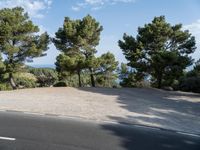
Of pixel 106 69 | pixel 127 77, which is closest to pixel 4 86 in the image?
pixel 106 69

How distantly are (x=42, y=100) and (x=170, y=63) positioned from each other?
11.3 meters

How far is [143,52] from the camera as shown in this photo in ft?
87.8

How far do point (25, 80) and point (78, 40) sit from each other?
231 inches

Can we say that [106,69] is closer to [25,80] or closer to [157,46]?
[157,46]

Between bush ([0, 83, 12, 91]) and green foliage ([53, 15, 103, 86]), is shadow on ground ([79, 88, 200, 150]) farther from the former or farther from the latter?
bush ([0, 83, 12, 91])

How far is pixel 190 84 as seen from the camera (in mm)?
27812

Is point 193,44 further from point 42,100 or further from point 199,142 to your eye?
point 199,142

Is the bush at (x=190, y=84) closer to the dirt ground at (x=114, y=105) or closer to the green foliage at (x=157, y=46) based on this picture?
the green foliage at (x=157, y=46)

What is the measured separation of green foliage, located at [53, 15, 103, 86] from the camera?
89.6 feet

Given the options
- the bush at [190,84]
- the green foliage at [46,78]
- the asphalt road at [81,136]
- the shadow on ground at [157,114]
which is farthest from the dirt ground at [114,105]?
the green foliage at [46,78]

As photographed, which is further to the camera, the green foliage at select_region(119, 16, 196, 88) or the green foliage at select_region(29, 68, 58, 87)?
the green foliage at select_region(29, 68, 58, 87)

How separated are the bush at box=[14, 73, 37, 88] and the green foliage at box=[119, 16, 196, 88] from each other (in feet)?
27.7

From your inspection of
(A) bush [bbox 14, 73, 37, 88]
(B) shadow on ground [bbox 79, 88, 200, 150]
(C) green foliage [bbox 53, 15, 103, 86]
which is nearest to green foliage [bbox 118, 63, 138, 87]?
(C) green foliage [bbox 53, 15, 103, 86]

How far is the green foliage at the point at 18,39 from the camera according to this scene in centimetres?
2503
